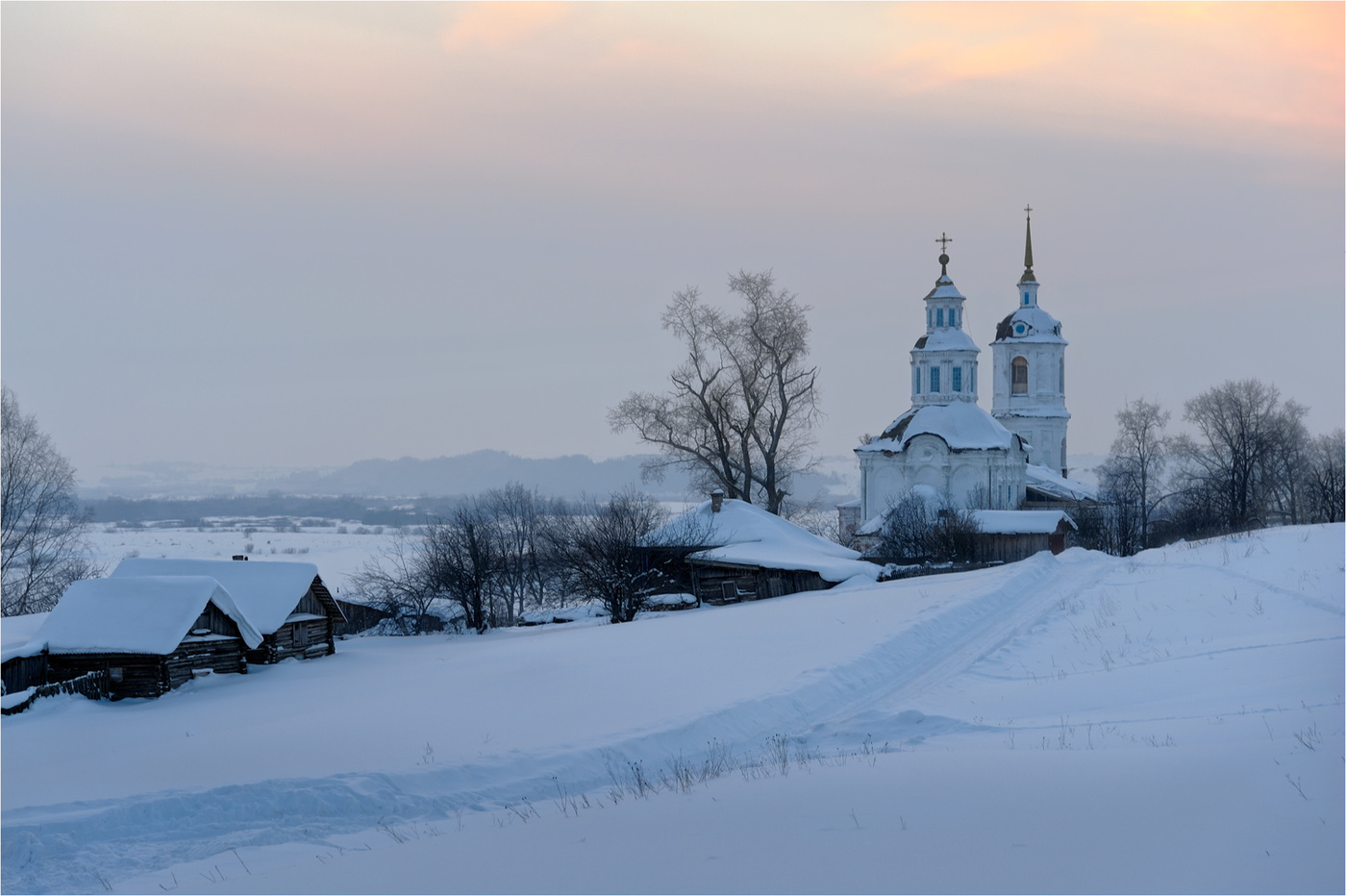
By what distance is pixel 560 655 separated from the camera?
72.3 feet

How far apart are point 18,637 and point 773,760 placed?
71.8ft

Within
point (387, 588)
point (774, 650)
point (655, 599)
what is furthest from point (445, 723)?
point (387, 588)

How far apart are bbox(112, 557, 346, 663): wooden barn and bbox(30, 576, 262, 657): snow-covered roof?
5.70 feet

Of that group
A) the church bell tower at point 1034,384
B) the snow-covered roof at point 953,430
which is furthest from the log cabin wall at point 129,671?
the church bell tower at point 1034,384

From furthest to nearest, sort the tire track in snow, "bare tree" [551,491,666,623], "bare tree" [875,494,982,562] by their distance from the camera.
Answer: "bare tree" [875,494,982,562], "bare tree" [551,491,666,623], the tire track in snow

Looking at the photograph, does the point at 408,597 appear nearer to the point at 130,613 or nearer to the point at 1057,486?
the point at 130,613

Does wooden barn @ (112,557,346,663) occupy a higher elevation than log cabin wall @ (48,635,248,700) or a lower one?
higher

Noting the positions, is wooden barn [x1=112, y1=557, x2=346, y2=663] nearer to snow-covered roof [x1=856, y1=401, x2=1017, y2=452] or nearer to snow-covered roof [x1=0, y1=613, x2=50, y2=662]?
snow-covered roof [x1=0, y1=613, x2=50, y2=662]

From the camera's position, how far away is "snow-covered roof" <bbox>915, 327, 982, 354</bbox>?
6009 centimetres

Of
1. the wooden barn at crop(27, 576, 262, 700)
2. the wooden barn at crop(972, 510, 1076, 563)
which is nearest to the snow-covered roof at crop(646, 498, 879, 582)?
the wooden barn at crop(972, 510, 1076, 563)

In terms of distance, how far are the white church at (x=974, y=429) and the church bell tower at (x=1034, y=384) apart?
0.20 ft

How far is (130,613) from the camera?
2573 centimetres

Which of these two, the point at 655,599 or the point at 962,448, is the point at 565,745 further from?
the point at 962,448

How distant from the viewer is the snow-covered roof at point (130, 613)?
Answer: 2488 cm
